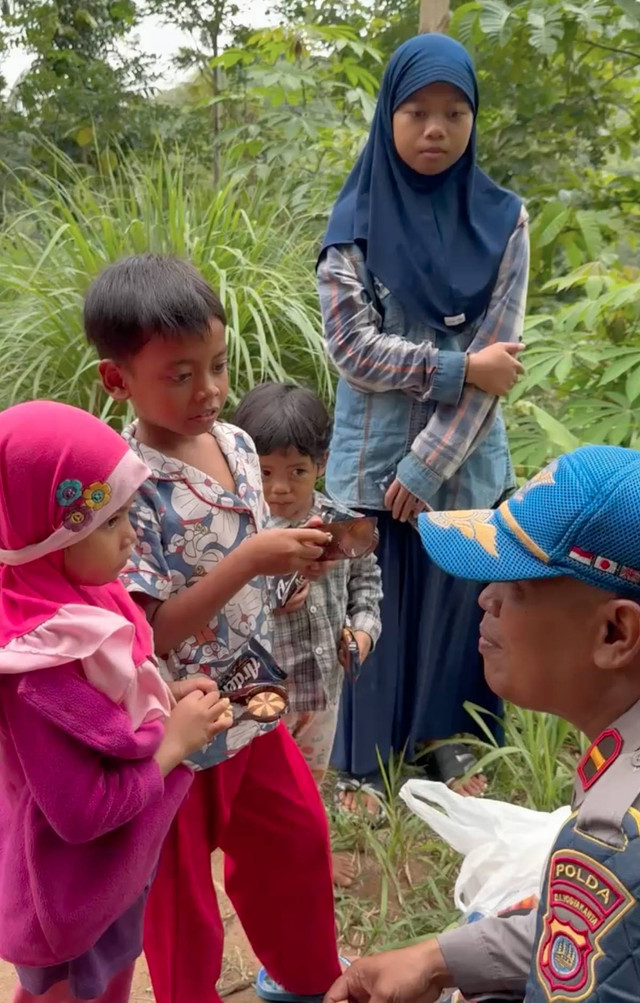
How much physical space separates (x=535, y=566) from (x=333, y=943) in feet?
3.87

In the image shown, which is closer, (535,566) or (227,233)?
(535,566)

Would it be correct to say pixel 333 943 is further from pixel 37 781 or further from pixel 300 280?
pixel 300 280

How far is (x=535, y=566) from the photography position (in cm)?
113

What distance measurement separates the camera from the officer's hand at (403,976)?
4.22 feet

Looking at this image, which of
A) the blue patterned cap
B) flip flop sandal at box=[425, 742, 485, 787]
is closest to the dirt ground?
flip flop sandal at box=[425, 742, 485, 787]

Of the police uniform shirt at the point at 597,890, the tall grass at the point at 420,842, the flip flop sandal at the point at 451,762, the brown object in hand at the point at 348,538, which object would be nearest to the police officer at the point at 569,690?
the police uniform shirt at the point at 597,890

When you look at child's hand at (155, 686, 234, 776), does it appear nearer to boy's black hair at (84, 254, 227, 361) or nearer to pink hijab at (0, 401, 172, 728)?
pink hijab at (0, 401, 172, 728)

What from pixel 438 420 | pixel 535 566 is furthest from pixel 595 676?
pixel 438 420

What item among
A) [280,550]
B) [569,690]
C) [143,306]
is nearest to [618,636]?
[569,690]

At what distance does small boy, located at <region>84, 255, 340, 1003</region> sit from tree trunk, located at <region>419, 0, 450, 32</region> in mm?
2014

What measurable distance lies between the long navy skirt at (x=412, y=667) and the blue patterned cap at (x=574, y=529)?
1.28m

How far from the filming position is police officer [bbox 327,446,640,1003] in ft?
3.23

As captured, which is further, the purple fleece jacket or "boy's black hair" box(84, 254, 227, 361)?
"boy's black hair" box(84, 254, 227, 361)

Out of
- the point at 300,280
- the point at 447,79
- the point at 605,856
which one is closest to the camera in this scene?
the point at 605,856
